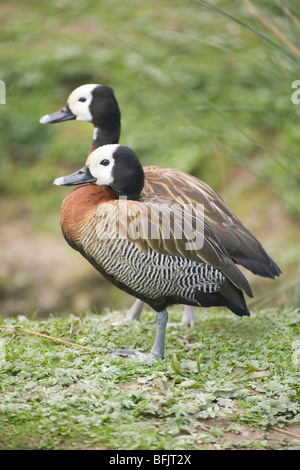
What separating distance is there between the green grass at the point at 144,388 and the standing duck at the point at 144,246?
0.98ft

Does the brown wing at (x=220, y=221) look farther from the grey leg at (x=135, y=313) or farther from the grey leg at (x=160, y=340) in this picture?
the grey leg at (x=135, y=313)

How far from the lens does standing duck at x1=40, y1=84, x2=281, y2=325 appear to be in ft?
14.4

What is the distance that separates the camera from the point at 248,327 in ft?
15.5

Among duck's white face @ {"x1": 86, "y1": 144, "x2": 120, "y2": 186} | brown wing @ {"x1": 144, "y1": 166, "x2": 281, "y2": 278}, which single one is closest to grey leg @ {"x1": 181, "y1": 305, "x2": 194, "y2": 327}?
brown wing @ {"x1": 144, "y1": 166, "x2": 281, "y2": 278}

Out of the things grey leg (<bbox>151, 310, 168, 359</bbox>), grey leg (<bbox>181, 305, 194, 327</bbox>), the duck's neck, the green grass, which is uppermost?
the duck's neck

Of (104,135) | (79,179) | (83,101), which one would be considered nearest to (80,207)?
(79,179)

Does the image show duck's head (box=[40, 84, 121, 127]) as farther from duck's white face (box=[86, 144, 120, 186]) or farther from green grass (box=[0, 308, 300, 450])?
green grass (box=[0, 308, 300, 450])

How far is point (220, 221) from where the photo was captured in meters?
4.43

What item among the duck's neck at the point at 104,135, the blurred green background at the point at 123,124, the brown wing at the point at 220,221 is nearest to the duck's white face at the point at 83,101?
the duck's neck at the point at 104,135

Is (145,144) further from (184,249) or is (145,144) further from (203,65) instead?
(184,249)

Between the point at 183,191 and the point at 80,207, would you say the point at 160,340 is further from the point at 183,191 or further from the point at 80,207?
the point at 183,191

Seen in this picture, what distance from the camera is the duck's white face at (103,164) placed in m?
4.12

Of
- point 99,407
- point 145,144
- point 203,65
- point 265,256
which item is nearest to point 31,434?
point 99,407

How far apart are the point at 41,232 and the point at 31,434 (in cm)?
441
